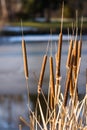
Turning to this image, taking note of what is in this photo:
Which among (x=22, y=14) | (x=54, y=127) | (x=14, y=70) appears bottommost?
(x=22, y=14)

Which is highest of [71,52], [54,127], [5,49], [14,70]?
[71,52]

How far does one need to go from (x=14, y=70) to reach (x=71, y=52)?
1076 cm

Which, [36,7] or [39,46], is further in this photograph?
[36,7]

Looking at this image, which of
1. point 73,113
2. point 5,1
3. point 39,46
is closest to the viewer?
point 73,113

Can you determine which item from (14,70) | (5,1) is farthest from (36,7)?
(14,70)

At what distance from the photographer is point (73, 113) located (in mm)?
3291

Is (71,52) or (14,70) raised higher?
(71,52)

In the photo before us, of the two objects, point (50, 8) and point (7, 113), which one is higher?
point (7, 113)

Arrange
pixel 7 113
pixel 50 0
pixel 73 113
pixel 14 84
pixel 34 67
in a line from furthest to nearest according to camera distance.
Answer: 1. pixel 50 0
2. pixel 34 67
3. pixel 14 84
4. pixel 7 113
5. pixel 73 113

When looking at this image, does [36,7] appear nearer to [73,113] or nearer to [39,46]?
[39,46]

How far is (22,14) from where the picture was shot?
37156 millimetres

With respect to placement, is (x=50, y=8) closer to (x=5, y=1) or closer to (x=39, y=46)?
(x=5, y=1)

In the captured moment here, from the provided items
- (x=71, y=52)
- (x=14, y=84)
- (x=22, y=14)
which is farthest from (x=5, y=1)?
(x=71, y=52)

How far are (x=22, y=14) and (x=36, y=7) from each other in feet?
5.62
